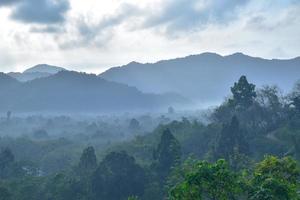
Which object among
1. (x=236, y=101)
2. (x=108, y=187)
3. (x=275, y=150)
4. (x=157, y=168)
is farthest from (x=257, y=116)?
(x=108, y=187)

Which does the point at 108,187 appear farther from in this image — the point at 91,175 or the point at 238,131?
the point at 238,131

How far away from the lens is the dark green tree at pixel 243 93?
79812mm

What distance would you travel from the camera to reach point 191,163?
50.4 meters

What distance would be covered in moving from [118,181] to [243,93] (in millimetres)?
34415

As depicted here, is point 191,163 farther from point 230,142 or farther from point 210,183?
point 210,183

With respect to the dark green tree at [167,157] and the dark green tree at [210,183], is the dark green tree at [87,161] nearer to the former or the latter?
the dark green tree at [167,157]

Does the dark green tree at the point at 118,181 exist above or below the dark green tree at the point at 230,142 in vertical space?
below

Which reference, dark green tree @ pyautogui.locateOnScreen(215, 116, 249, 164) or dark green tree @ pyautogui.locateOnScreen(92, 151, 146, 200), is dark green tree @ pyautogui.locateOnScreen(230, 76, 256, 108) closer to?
dark green tree @ pyautogui.locateOnScreen(215, 116, 249, 164)

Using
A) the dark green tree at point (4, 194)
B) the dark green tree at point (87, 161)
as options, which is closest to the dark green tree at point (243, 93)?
the dark green tree at point (87, 161)

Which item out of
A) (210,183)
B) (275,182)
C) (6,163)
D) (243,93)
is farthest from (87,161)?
(275,182)

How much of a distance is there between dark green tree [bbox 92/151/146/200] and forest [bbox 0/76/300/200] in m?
0.12

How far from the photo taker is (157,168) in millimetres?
61469

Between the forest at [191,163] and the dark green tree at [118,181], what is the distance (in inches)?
4.8

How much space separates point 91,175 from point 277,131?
35471 millimetres
